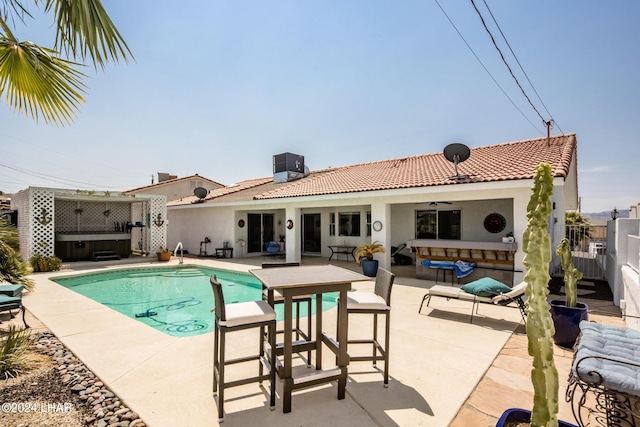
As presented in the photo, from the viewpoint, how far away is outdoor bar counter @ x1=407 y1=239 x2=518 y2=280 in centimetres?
923

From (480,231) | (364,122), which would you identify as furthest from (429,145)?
(480,231)

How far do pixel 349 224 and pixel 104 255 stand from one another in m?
12.8

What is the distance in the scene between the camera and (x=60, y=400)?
11.1 feet

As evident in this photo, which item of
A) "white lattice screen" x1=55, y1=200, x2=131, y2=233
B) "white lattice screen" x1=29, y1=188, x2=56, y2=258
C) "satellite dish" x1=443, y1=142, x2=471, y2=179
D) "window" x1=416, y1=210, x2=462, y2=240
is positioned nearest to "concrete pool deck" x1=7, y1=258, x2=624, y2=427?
"satellite dish" x1=443, y1=142, x2=471, y2=179

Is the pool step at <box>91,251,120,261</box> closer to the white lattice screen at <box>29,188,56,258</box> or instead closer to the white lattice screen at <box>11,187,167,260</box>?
the white lattice screen at <box>11,187,167,260</box>

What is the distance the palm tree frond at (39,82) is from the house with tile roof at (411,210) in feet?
28.9

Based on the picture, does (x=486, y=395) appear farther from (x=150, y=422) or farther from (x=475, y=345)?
(x=150, y=422)

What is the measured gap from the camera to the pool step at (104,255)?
16016mm

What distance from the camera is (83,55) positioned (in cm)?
363

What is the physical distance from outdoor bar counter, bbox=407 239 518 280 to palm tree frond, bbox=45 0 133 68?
940 centimetres

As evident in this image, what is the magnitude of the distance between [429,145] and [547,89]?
7.50 metres

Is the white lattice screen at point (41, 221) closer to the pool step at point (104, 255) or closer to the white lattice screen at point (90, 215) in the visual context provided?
the pool step at point (104, 255)

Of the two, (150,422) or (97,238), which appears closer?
(150,422)

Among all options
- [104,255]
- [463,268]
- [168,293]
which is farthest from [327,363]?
[104,255]
